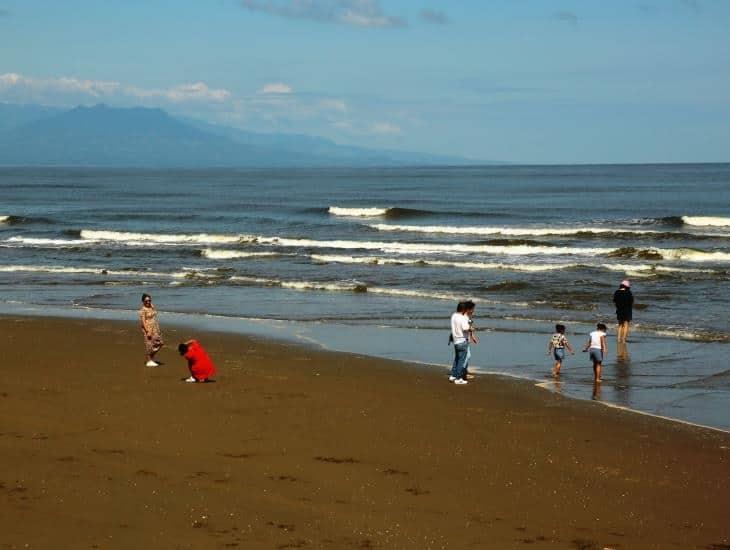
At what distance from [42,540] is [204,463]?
243 cm

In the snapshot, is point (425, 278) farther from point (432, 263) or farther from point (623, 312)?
point (623, 312)

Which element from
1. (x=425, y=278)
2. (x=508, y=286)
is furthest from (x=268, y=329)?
(x=425, y=278)

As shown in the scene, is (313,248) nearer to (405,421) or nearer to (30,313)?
(30,313)

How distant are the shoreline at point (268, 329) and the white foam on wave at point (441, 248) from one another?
1833cm

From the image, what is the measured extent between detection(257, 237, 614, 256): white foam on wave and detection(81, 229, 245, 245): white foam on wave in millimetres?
3033

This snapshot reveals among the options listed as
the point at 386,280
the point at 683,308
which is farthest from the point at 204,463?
the point at 386,280

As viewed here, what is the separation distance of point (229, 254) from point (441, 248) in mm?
8682

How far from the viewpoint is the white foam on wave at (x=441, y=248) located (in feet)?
134

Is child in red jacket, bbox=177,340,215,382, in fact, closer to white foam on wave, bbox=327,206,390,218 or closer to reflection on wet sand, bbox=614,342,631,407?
reflection on wet sand, bbox=614,342,631,407

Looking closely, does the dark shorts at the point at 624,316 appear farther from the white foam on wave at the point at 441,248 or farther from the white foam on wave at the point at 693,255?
the white foam on wave at the point at 441,248

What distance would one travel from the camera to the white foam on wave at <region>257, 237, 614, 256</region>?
40.9 meters

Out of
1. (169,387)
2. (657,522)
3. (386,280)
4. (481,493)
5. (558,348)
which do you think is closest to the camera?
(657,522)

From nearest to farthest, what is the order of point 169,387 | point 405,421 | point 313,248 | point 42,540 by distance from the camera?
point 42,540 < point 405,421 < point 169,387 < point 313,248

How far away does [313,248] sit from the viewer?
43.2 metres
